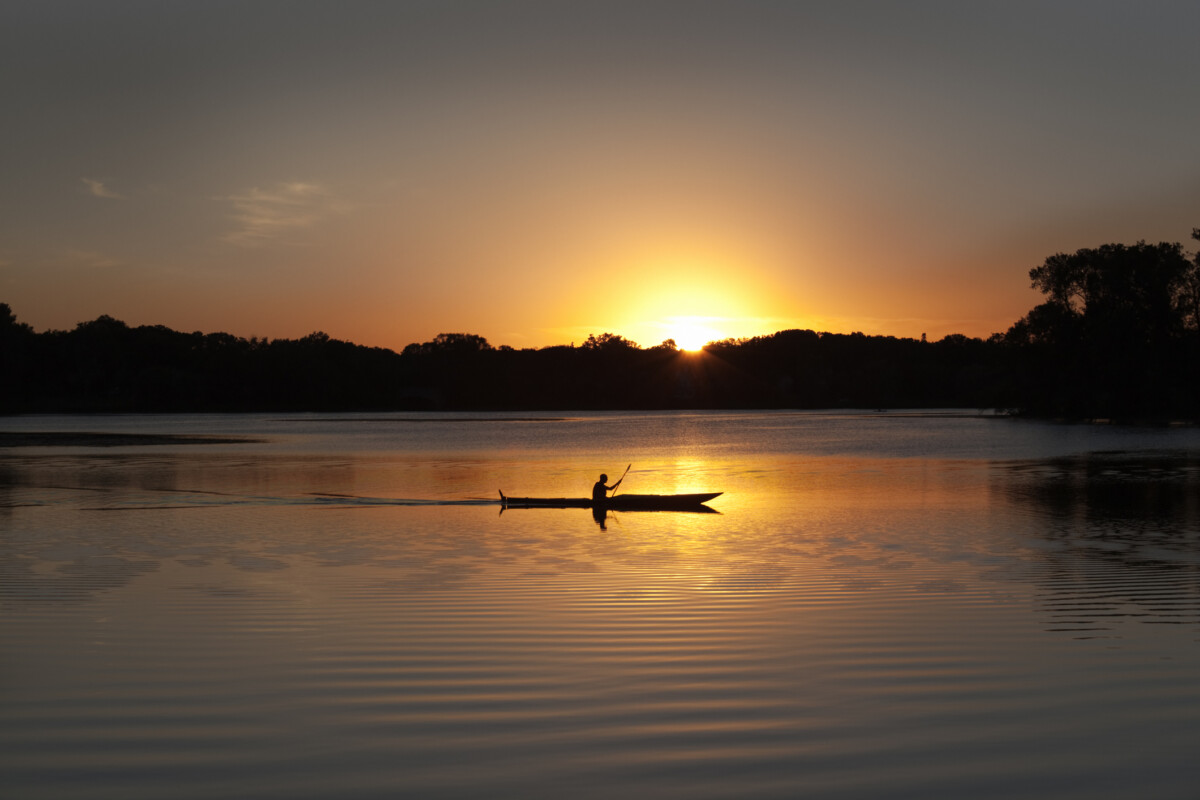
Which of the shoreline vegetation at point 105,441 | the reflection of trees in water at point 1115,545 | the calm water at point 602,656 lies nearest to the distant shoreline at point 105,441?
the shoreline vegetation at point 105,441

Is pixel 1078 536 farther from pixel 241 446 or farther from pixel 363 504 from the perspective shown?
pixel 241 446

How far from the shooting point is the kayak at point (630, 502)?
88.1 ft

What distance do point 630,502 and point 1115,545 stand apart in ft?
40.0

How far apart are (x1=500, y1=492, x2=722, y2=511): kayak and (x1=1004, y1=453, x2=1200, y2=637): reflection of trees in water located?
884 cm

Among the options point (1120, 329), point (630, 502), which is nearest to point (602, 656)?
point (630, 502)

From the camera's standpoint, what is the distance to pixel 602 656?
9453mm

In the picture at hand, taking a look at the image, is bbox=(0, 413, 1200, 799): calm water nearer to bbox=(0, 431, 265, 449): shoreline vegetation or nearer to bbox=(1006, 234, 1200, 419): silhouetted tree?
bbox=(0, 431, 265, 449): shoreline vegetation

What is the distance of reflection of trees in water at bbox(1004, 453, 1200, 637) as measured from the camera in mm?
11914

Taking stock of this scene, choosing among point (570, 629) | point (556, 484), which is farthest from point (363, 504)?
point (570, 629)

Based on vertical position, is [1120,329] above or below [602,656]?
above

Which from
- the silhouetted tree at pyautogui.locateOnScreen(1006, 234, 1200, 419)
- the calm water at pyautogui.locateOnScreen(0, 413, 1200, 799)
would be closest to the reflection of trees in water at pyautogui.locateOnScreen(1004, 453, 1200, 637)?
the calm water at pyautogui.locateOnScreen(0, 413, 1200, 799)

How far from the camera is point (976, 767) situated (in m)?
6.58

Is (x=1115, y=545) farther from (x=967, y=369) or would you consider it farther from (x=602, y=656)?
(x=967, y=369)

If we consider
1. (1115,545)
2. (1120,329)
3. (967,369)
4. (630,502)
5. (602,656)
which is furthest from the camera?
(967,369)
